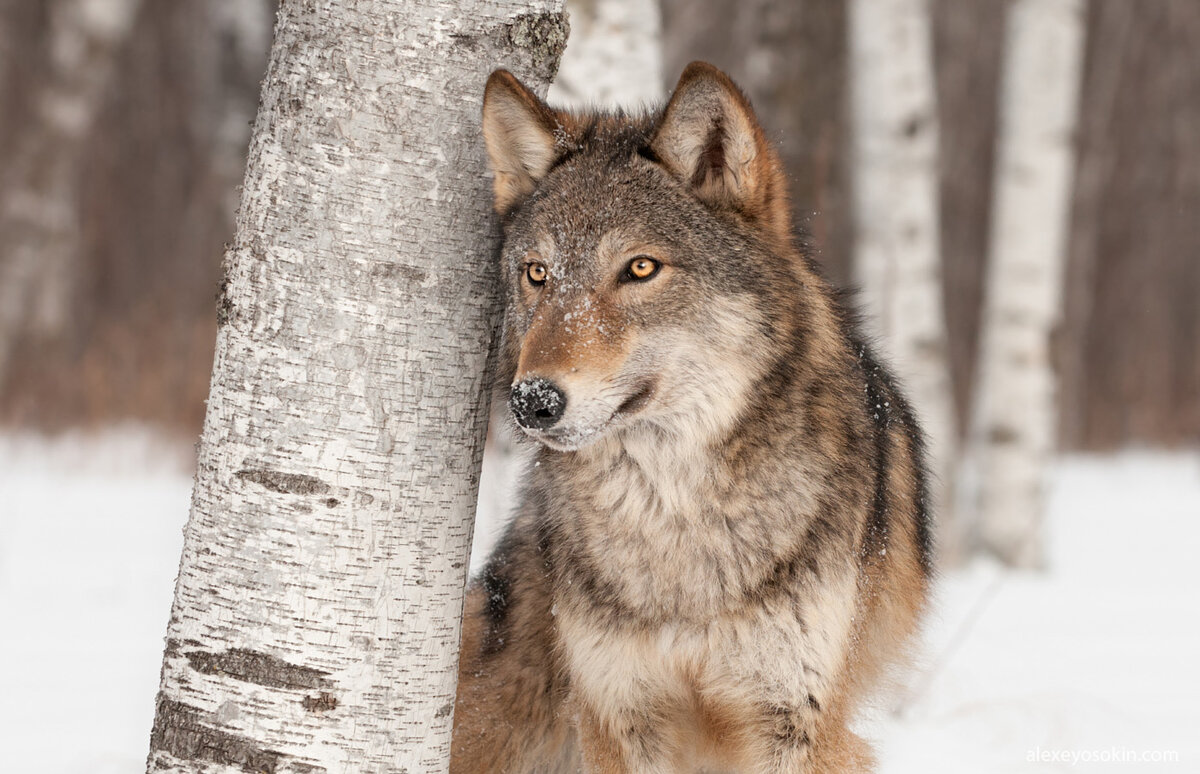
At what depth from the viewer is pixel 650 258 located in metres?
2.79

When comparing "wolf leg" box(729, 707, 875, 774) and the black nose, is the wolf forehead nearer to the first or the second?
the black nose

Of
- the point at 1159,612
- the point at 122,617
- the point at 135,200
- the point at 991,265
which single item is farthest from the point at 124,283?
the point at 1159,612

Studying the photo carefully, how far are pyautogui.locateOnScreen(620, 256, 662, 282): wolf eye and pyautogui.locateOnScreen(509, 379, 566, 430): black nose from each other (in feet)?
1.42

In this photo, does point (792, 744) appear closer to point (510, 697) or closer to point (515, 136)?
point (510, 697)

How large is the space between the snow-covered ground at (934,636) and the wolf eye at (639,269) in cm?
179

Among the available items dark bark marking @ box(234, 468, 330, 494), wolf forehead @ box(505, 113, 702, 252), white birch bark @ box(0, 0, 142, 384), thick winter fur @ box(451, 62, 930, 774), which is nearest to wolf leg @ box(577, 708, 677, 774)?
thick winter fur @ box(451, 62, 930, 774)

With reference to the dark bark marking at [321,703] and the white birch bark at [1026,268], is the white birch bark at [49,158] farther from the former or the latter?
the dark bark marking at [321,703]

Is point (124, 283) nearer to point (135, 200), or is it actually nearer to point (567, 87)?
point (135, 200)

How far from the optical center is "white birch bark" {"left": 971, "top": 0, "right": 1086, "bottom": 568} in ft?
26.8

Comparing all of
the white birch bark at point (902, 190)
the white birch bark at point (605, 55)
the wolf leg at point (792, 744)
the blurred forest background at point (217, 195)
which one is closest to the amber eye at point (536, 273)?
the wolf leg at point (792, 744)

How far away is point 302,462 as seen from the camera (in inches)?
97.8

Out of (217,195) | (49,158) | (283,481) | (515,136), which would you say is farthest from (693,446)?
(217,195)

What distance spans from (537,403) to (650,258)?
0.54 meters

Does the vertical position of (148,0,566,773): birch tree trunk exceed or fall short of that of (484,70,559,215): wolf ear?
it falls short
